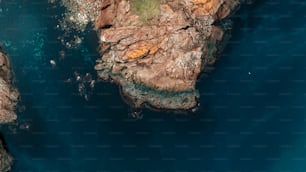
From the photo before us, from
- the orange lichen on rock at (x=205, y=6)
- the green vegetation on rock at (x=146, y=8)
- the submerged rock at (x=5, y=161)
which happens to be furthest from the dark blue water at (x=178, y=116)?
the green vegetation on rock at (x=146, y=8)

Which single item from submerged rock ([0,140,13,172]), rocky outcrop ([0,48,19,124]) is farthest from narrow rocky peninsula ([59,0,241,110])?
submerged rock ([0,140,13,172])

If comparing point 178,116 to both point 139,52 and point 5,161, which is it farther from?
point 5,161

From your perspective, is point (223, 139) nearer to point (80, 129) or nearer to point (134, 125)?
point (134, 125)

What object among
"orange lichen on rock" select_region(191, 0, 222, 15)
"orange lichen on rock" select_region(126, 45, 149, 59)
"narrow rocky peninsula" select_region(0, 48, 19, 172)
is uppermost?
"orange lichen on rock" select_region(191, 0, 222, 15)

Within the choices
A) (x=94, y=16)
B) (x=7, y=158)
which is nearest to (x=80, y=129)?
(x=7, y=158)

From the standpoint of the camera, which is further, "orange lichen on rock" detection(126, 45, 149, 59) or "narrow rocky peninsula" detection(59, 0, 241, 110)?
"orange lichen on rock" detection(126, 45, 149, 59)

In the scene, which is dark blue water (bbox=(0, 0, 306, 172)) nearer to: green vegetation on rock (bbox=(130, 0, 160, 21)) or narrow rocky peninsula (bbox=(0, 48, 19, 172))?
narrow rocky peninsula (bbox=(0, 48, 19, 172))

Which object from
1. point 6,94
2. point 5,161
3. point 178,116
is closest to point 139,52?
point 178,116

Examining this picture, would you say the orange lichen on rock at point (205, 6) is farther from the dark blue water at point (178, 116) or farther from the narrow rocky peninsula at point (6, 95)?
the narrow rocky peninsula at point (6, 95)
